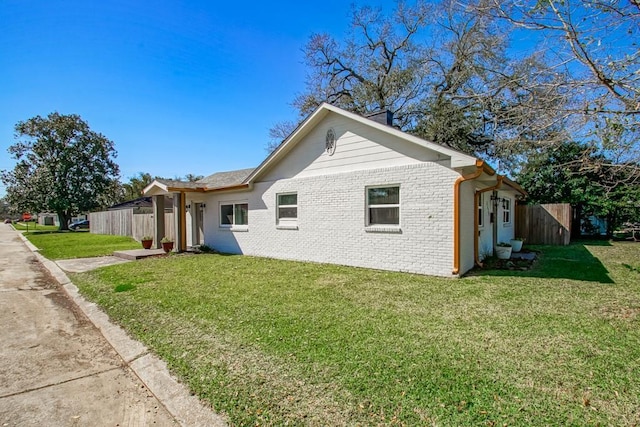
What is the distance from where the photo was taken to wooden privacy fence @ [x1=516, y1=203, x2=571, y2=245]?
50.0ft

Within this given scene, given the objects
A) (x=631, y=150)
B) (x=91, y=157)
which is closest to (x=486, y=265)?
(x=631, y=150)

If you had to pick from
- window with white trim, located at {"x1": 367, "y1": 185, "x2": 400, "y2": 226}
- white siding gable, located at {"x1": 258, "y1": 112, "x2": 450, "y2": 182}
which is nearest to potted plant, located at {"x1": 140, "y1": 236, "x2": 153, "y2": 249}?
white siding gable, located at {"x1": 258, "y1": 112, "x2": 450, "y2": 182}

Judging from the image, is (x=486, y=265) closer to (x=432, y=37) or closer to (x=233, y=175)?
(x=233, y=175)

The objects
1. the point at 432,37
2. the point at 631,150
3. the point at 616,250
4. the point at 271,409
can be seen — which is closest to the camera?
the point at 271,409

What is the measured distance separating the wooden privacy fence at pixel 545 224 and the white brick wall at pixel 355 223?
11.4 meters

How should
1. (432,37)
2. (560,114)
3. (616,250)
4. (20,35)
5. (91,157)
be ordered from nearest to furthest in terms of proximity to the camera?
(560,114) < (20,35) < (616,250) < (432,37) < (91,157)

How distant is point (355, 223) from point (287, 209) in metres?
2.98

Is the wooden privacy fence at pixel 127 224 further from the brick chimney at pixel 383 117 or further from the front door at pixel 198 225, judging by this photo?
the brick chimney at pixel 383 117

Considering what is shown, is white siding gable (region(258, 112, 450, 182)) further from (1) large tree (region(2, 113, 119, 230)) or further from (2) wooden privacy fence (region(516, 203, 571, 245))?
(1) large tree (region(2, 113, 119, 230))

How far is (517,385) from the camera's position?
9.55 feet

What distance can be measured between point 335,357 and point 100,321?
4.02m

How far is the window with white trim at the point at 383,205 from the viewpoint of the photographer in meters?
8.58

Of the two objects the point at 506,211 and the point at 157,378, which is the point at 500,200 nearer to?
the point at 506,211

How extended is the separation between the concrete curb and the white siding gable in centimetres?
690
